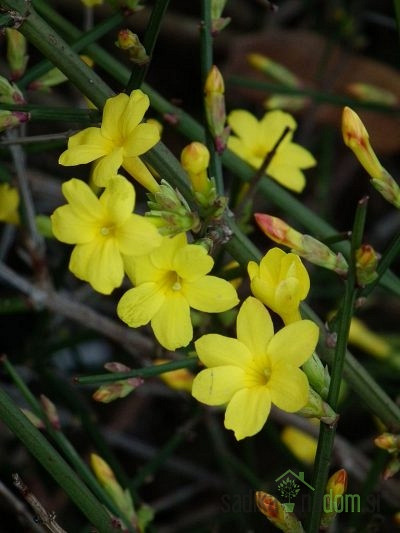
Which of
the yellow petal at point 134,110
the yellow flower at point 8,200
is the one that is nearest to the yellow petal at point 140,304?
the yellow petal at point 134,110

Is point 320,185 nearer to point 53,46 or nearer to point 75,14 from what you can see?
point 75,14

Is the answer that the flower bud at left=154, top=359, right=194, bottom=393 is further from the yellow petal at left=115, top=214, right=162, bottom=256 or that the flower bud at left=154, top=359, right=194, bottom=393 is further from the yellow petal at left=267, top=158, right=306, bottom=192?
the yellow petal at left=115, top=214, right=162, bottom=256

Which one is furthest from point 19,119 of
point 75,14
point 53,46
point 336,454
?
point 75,14

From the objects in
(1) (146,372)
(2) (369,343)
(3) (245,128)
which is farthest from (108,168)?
(2) (369,343)

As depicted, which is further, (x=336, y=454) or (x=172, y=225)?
(x=336, y=454)

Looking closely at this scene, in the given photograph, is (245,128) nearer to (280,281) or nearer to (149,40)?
(149,40)

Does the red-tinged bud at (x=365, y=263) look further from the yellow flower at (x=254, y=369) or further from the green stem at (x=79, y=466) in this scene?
the green stem at (x=79, y=466)
